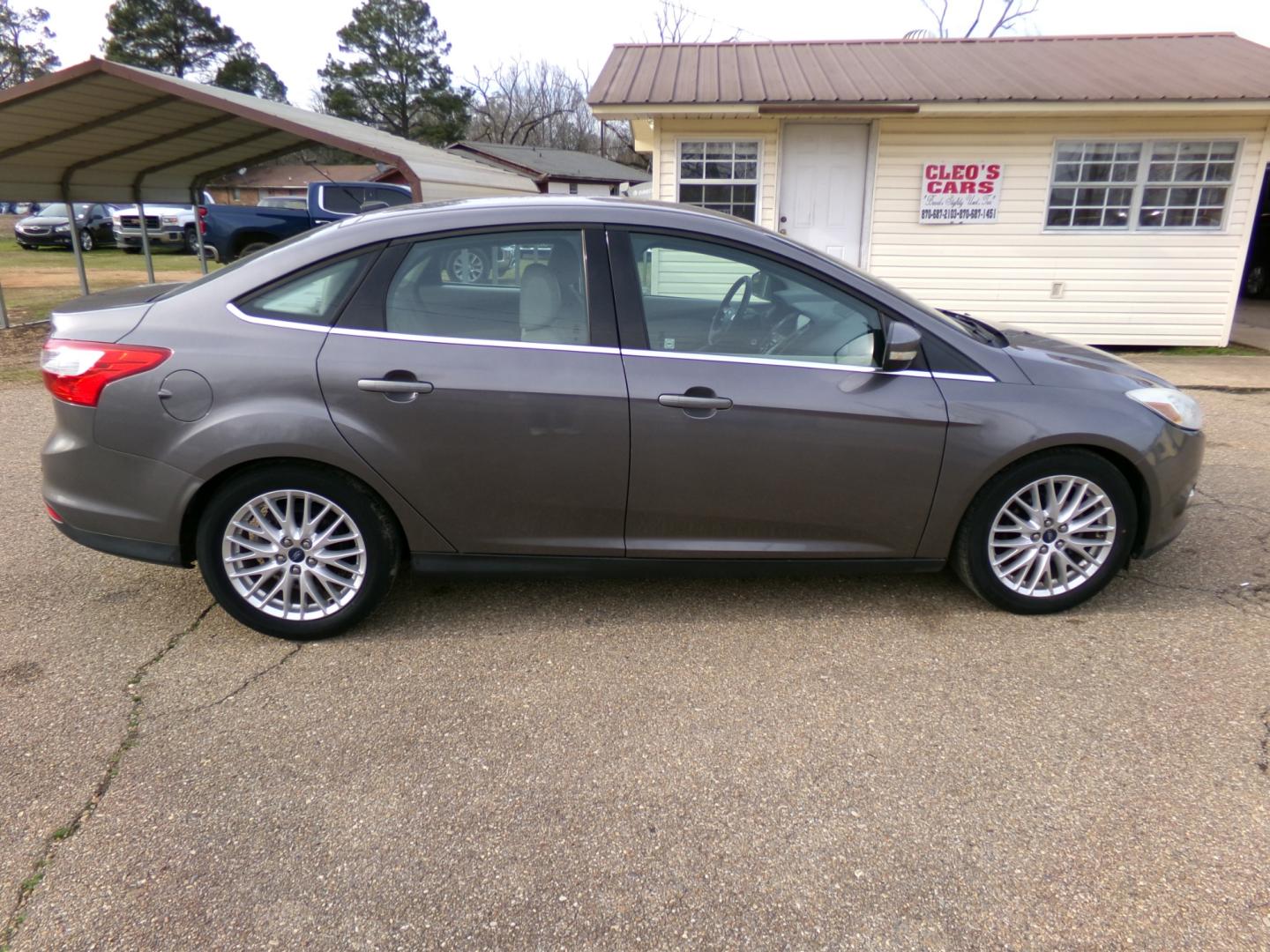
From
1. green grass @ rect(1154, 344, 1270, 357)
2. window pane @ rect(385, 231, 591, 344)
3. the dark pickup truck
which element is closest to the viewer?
window pane @ rect(385, 231, 591, 344)

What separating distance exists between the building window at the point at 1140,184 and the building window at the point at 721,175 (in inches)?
131

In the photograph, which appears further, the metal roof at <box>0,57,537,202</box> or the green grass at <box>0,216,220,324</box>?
the green grass at <box>0,216,220,324</box>

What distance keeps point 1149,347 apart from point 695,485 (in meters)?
8.98

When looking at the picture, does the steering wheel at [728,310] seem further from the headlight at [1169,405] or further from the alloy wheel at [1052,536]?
the headlight at [1169,405]

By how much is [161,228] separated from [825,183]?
20.6 metres

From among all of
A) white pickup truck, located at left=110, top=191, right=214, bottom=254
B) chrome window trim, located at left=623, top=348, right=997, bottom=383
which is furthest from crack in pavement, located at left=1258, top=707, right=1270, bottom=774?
white pickup truck, located at left=110, top=191, right=214, bottom=254

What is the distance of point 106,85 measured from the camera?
27.4 ft

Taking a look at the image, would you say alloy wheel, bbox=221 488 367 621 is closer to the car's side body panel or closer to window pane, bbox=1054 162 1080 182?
the car's side body panel

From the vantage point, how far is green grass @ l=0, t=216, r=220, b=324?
13289 mm

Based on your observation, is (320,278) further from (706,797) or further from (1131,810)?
(1131,810)

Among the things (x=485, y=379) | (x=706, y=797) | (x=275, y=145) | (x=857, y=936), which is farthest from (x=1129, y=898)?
(x=275, y=145)

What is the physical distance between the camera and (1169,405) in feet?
11.3

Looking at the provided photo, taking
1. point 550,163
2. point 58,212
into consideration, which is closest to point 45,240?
point 58,212

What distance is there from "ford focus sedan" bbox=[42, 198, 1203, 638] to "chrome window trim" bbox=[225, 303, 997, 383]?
0.04ft
